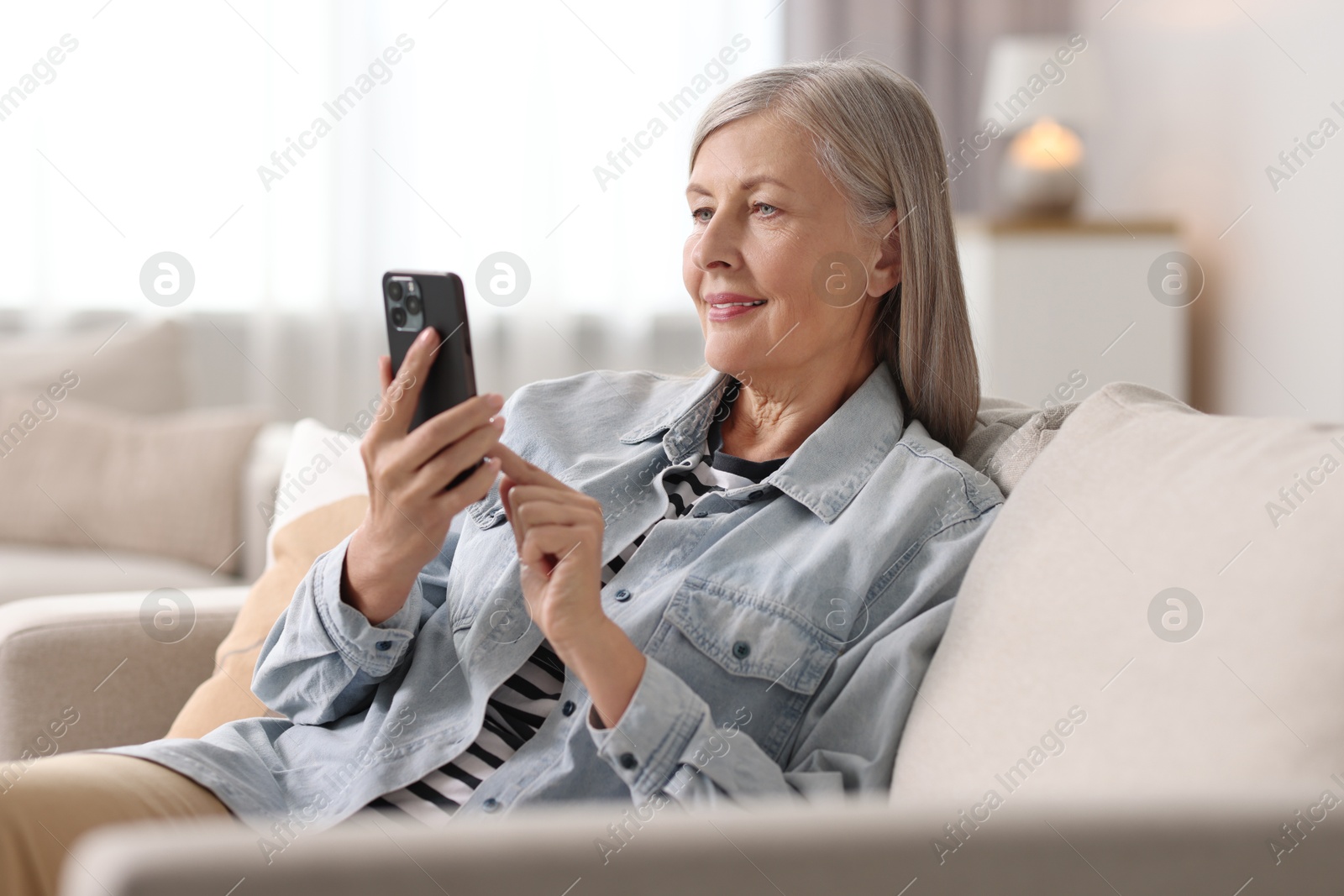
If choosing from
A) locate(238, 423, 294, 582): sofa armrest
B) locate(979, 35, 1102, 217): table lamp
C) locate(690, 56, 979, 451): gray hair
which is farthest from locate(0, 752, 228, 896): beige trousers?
locate(979, 35, 1102, 217): table lamp

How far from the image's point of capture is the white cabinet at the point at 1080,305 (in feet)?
11.3

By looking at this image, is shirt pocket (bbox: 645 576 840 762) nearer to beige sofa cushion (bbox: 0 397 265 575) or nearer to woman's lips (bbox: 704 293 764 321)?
woman's lips (bbox: 704 293 764 321)

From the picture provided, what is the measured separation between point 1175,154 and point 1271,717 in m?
3.30

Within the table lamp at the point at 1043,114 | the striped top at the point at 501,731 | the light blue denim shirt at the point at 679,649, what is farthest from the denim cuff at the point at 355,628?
the table lamp at the point at 1043,114

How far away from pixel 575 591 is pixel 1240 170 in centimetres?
300

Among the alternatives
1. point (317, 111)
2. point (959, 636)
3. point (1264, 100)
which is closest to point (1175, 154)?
point (1264, 100)

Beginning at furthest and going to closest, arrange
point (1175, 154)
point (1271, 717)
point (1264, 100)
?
point (1175, 154) < point (1264, 100) < point (1271, 717)

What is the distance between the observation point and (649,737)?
3.04 feet

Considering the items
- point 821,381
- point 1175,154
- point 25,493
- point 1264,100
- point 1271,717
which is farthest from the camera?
point 1175,154

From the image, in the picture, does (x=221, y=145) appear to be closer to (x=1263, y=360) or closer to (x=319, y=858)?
(x=1263, y=360)

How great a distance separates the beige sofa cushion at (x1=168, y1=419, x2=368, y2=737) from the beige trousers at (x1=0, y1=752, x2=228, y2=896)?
28cm

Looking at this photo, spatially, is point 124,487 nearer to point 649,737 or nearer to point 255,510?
point 255,510

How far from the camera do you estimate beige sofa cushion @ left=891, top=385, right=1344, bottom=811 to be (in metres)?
0.75

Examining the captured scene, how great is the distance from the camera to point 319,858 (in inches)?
20.5
